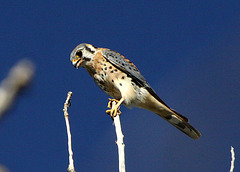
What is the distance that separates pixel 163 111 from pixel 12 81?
384 centimetres

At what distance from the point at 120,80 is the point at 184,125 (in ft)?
3.22

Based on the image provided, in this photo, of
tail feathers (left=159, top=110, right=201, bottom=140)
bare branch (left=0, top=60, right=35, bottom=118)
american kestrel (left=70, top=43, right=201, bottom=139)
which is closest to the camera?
bare branch (left=0, top=60, right=35, bottom=118)

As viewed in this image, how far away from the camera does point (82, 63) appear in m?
3.91

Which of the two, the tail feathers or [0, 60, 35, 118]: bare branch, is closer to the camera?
[0, 60, 35, 118]: bare branch

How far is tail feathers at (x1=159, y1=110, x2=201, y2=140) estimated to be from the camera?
12.9ft

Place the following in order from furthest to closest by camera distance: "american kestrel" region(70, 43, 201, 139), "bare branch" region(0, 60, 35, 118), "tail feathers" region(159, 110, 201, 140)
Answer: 1. "tail feathers" region(159, 110, 201, 140)
2. "american kestrel" region(70, 43, 201, 139)
3. "bare branch" region(0, 60, 35, 118)

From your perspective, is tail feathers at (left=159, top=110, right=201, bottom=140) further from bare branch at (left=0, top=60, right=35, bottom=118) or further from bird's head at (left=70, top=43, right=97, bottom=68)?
bare branch at (left=0, top=60, right=35, bottom=118)

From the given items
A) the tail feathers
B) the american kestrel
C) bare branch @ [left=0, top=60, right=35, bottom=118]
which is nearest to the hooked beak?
the american kestrel

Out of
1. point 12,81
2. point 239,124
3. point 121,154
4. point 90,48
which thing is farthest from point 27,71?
point 90,48

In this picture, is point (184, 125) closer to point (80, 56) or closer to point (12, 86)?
point (80, 56)

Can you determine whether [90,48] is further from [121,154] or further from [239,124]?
[121,154]

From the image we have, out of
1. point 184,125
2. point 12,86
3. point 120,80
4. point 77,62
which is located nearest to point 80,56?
point 77,62

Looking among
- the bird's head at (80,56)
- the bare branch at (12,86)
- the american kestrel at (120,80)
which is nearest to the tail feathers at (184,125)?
the american kestrel at (120,80)

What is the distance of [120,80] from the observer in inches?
148
